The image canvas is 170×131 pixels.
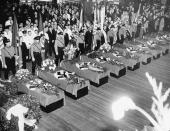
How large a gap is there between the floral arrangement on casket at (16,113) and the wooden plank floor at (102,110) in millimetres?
716

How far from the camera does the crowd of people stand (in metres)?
12.1

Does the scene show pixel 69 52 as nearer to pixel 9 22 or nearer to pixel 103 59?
pixel 103 59

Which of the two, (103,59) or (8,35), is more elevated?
(8,35)

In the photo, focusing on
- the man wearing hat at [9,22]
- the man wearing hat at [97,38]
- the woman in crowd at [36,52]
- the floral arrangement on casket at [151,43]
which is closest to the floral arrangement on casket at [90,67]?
the woman in crowd at [36,52]

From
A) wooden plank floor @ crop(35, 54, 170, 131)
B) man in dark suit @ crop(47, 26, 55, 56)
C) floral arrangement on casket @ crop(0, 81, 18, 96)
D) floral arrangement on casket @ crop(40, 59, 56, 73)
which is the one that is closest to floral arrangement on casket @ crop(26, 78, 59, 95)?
floral arrangement on casket @ crop(0, 81, 18, 96)

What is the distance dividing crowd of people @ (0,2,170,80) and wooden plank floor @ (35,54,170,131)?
126 inches

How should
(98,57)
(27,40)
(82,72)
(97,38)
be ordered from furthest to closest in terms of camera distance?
(97,38) < (98,57) < (27,40) < (82,72)

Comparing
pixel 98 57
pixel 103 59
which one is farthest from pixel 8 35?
pixel 103 59

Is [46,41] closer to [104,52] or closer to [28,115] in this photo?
[104,52]

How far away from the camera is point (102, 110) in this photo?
391 inches

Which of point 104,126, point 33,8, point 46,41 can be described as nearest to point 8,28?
point 46,41

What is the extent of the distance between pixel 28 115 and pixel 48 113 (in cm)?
157

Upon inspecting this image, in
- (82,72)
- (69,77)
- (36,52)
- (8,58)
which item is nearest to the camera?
(69,77)

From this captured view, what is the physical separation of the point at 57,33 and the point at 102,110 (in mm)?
5426
